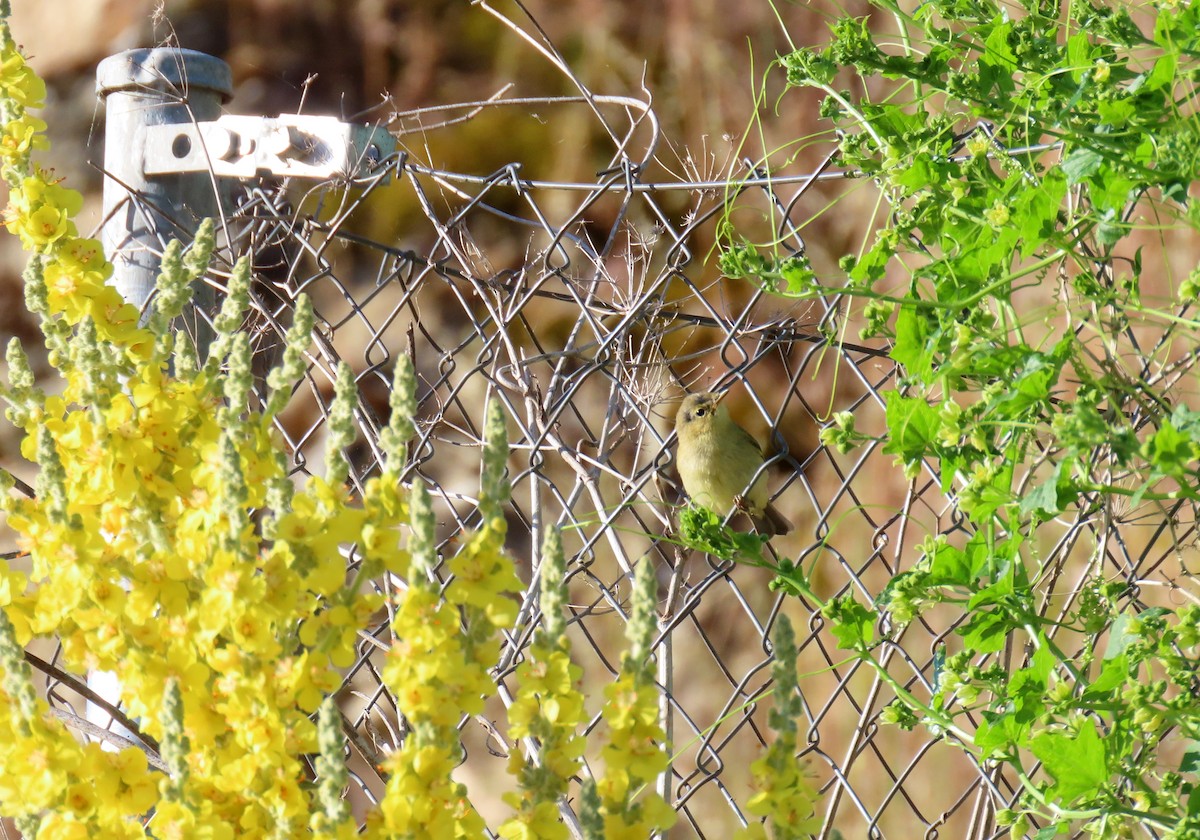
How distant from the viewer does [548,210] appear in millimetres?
3178

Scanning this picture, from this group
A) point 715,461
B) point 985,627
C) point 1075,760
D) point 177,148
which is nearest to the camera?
point 1075,760

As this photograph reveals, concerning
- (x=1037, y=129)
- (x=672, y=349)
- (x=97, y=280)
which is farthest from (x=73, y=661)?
(x=672, y=349)

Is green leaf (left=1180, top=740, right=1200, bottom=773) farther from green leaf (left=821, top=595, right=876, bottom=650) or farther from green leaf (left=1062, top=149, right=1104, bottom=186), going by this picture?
green leaf (left=1062, top=149, right=1104, bottom=186)

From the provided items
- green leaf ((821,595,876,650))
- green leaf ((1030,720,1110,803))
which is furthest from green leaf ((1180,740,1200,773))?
green leaf ((821,595,876,650))

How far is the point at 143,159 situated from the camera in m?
1.70

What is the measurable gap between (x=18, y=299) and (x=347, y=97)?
99 cm

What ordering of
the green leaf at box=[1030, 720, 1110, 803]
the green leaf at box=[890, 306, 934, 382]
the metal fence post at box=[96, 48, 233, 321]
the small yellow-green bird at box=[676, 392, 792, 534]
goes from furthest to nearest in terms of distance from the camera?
the small yellow-green bird at box=[676, 392, 792, 534] → the metal fence post at box=[96, 48, 233, 321] → the green leaf at box=[890, 306, 934, 382] → the green leaf at box=[1030, 720, 1110, 803]

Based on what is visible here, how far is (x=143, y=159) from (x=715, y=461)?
4.83 feet

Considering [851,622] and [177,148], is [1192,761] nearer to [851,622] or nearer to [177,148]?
[851,622]

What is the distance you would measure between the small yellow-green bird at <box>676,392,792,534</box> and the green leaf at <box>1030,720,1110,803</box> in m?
1.70

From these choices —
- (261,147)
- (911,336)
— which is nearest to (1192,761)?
(911,336)

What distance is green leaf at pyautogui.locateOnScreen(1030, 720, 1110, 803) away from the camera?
Answer: 1.04 meters

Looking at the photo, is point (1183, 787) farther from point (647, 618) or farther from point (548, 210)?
point (548, 210)

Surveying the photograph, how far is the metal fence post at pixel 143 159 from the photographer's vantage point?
65.4 inches
